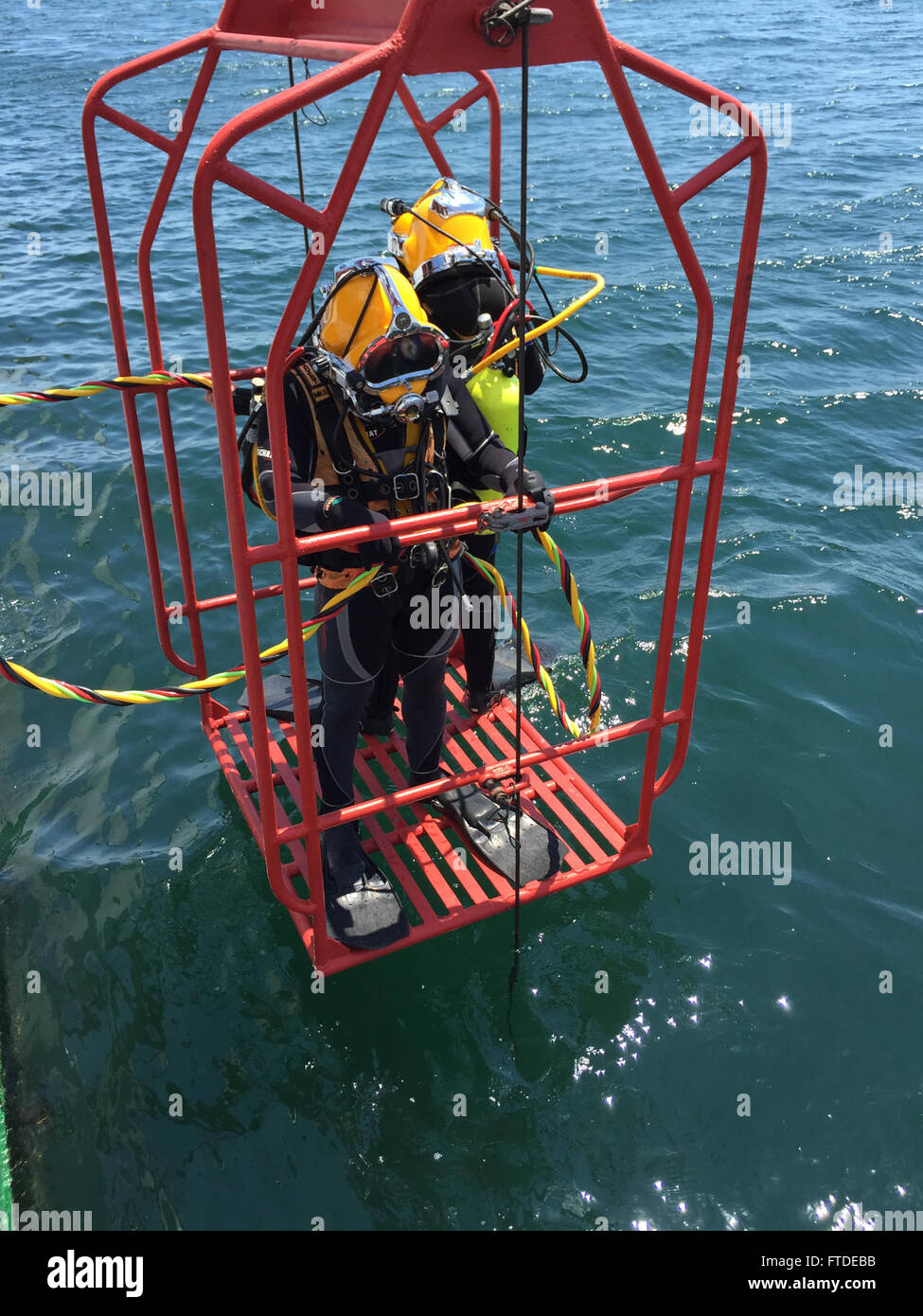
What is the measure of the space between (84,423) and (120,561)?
240 cm

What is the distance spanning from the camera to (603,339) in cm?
1008

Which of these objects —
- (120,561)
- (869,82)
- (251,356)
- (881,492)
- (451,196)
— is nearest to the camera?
(451,196)

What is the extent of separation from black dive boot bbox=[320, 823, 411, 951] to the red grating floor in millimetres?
65

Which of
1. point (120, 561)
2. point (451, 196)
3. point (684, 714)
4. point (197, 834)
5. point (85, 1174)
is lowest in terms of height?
point (85, 1174)

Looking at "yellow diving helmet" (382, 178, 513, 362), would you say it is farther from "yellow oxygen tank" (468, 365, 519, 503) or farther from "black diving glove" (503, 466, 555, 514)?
"black diving glove" (503, 466, 555, 514)

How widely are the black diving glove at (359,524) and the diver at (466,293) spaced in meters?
0.65

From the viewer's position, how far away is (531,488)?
11.7 feet

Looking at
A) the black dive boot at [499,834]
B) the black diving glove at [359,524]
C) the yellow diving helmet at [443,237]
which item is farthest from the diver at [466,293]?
the black dive boot at [499,834]

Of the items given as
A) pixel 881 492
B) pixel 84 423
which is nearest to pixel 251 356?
pixel 84 423

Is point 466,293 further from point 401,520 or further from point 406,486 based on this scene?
point 401,520

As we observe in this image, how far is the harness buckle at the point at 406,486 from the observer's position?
11.8ft

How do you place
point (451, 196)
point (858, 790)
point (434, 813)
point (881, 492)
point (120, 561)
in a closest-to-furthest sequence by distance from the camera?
point (451, 196) < point (434, 813) < point (858, 790) < point (120, 561) < point (881, 492)

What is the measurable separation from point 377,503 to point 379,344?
636 millimetres

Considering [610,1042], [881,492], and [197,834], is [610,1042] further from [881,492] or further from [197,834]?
[881,492]
